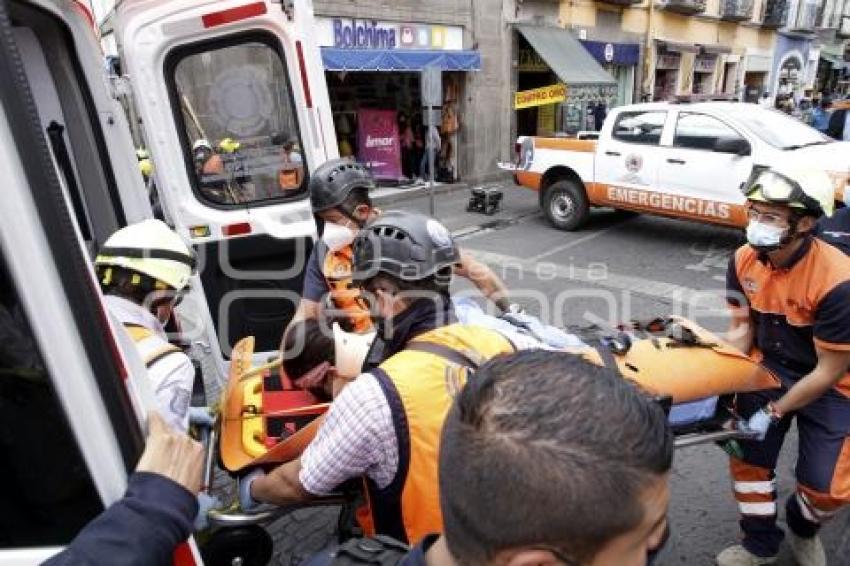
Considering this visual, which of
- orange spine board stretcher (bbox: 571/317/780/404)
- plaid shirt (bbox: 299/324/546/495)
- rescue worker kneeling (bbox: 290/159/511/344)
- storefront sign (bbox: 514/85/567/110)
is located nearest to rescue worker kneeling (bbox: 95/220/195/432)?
plaid shirt (bbox: 299/324/546/495)

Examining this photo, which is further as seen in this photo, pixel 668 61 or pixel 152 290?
pixel 668 61

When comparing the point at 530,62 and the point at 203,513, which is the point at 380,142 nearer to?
the point at 530,62

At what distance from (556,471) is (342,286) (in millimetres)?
2284

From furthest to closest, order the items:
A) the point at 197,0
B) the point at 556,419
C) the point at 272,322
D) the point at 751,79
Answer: the point at 751,79, the point at 272,322, the point at 197,0, the point at 556,419

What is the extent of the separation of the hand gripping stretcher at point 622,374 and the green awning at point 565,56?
12.8 metres

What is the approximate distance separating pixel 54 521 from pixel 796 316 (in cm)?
262

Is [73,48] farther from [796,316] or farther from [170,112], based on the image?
[796,316]

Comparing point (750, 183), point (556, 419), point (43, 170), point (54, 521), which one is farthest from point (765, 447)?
point (43, 170)

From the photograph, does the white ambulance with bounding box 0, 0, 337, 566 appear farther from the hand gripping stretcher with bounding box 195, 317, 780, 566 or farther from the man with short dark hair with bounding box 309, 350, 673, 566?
the hand gripping stretcher with bounding box 195, 317, 780, 566

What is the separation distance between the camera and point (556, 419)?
0.83 metres

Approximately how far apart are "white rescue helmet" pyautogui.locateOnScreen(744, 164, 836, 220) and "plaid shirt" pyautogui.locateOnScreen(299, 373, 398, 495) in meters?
1.87

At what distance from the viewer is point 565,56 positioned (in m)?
15.3

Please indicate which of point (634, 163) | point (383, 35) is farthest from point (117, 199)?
point (383, 35)

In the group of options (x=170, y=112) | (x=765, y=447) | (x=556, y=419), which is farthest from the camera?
(x=170, y=112)
